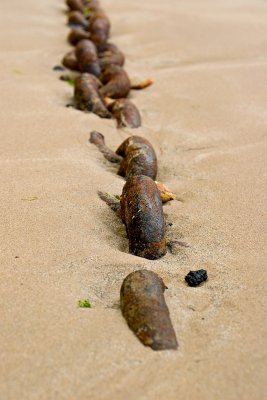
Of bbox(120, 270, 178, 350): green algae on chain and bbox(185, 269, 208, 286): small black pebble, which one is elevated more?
bbox(120, 270, 178, 350): green algae on chain

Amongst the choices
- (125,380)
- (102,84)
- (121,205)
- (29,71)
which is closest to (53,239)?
(121,205)

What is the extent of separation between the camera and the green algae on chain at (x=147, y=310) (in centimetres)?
170

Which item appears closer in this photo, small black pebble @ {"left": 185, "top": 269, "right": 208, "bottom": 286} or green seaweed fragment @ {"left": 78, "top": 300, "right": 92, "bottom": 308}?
green seaweed fragment @ {"left": 78, "top": 300, "right": 92, "bottom": 308}

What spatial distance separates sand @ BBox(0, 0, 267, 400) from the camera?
1592mm

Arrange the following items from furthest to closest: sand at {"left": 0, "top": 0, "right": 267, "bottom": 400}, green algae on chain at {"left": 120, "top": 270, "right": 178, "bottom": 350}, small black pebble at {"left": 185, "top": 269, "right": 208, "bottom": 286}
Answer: small black pebble at {"left": 185, "top": 269, "right": 208, "bottom": 286}, green algae on chain at {"left": 120, "top": 270, "right": 178, "bottom": 350}, sand at {"left": 0, "top": 0, "right": 267, "bottom": 400}

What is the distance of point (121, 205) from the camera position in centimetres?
242

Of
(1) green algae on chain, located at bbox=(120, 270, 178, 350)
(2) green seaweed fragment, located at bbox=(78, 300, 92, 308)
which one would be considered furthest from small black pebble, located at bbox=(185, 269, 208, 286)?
(2) green seaweed fragment, located at bbox=(78, 300, 92, 308)

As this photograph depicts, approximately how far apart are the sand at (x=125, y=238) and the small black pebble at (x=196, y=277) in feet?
0.08

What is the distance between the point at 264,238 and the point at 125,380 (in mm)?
1029

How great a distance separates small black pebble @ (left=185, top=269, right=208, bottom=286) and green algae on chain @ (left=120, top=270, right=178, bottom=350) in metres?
0.14

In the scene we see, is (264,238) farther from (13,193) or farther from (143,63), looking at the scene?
(143,63)

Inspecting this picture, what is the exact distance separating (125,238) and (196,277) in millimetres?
422

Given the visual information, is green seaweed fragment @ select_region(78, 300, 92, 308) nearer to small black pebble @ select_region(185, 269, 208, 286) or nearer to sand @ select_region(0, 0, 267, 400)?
sand @ select_region(0, 0, 267, 400)

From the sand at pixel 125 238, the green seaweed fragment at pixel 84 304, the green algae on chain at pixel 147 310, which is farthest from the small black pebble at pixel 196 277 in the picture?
the green seaweed fragment at pixel 84 304
